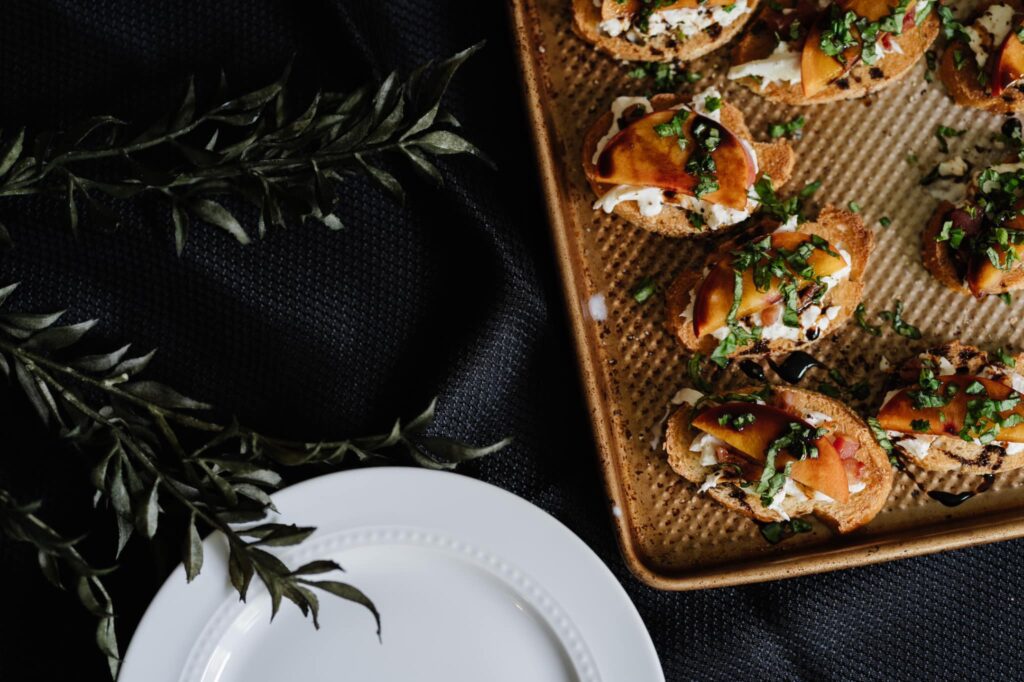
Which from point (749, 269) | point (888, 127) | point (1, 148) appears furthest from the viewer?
point (888, 127)

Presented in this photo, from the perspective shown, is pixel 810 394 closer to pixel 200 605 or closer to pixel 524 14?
pixel 524 14


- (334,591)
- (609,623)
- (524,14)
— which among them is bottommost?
(609,623)

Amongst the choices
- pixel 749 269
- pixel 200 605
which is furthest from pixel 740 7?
pixel 200 605

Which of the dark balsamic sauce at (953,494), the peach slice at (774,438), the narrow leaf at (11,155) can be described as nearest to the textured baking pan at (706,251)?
the dark balsamic sauce at (953,494)

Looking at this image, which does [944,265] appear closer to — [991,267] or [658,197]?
[991,267]

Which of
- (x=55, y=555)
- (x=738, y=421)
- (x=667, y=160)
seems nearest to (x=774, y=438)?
(x=738, y=421)

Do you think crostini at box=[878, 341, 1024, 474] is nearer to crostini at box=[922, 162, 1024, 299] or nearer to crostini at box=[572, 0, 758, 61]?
crostini at box=[922, 162, 1024, 299]

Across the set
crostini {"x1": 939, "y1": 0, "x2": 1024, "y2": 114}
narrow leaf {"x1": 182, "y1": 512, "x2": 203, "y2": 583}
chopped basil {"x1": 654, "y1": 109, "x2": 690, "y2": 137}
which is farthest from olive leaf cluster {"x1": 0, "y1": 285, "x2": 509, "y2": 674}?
crostini {"x1": 939, "y1": 0, "x2": 1024, "y2": 114}
